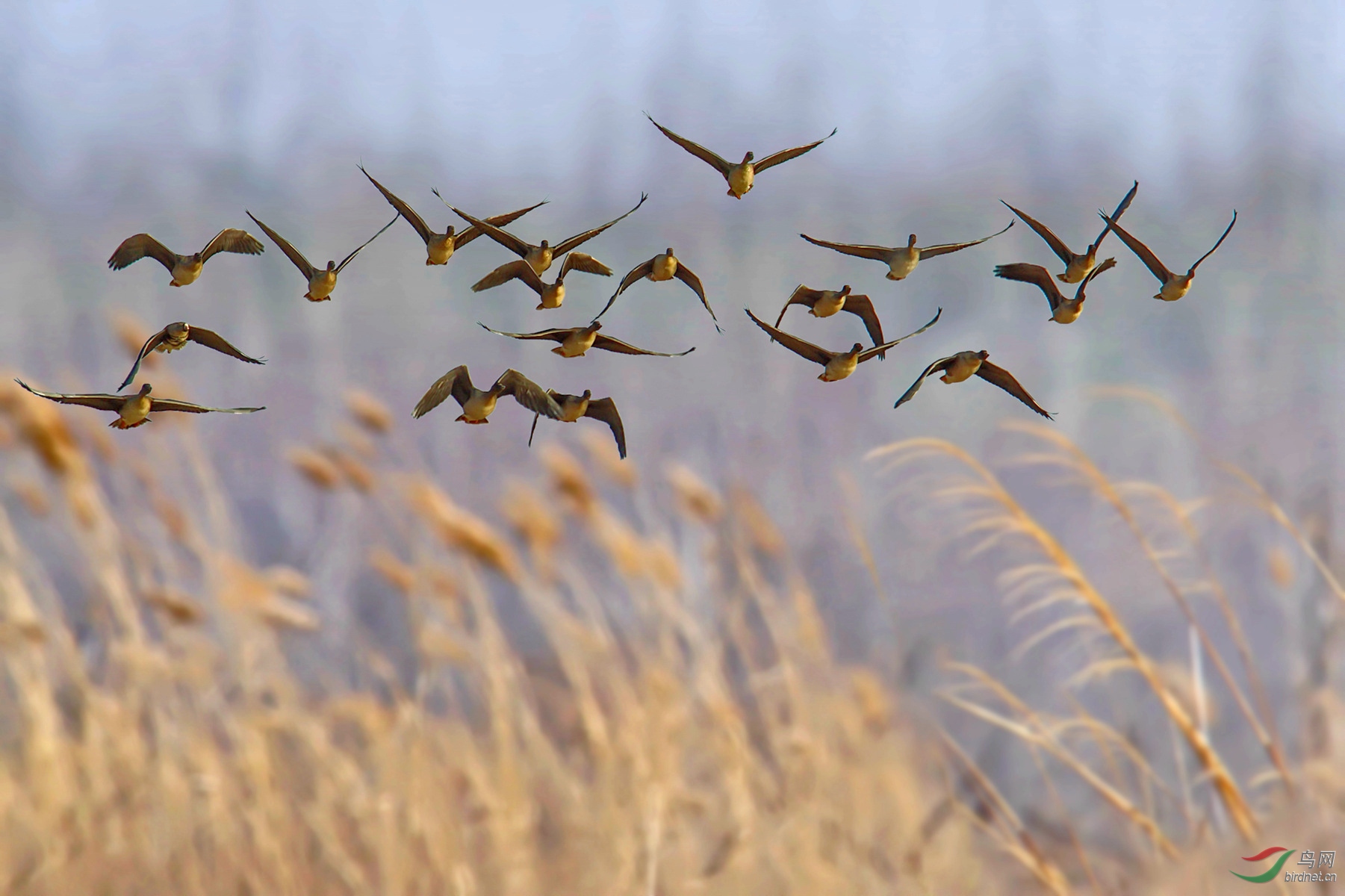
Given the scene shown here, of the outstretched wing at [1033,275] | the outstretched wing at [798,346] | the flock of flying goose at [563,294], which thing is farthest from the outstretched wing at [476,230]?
the outstretched wing at [1033,275]

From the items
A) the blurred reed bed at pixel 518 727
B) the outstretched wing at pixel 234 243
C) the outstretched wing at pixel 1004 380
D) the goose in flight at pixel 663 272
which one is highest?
the outstretched wing at pixel 234 243

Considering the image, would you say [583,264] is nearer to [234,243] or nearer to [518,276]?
[518,276]

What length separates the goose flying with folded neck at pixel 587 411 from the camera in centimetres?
38

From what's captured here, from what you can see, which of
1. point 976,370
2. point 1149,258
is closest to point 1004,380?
point 976,370

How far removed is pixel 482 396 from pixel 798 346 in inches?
4.9

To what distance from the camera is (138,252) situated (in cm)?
48

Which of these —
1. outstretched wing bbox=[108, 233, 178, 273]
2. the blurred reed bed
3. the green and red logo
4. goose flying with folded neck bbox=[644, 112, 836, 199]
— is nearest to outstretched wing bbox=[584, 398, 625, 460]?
goose flying with folded neck bbox=[644, 112, 836, 199]

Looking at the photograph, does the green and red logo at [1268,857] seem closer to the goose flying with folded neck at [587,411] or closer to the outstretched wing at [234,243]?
the goose flying with folded neck at [587,411]

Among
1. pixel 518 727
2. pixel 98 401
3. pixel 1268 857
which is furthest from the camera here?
pixel 518 727

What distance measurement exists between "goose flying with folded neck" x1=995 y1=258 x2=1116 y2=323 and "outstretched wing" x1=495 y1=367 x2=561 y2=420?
21cm

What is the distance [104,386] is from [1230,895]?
172cm

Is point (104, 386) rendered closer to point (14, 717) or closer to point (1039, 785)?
point (14, 717)

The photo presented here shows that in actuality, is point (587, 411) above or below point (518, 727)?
above

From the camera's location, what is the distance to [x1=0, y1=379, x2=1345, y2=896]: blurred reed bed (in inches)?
41.4
